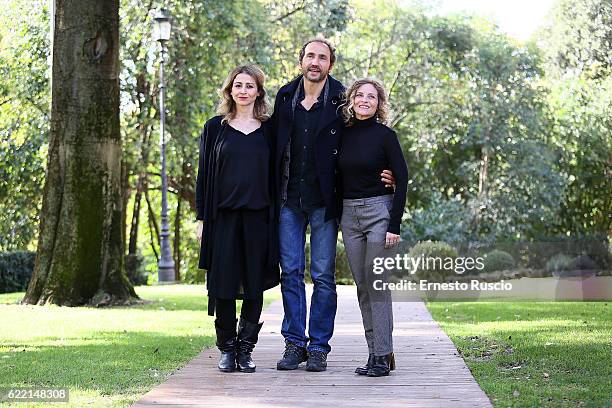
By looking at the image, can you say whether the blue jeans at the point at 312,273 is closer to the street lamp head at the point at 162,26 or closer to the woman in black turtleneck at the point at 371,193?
the woman in black turtleneck at the point at 371,193

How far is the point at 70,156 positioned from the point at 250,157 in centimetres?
582

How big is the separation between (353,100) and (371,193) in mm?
620

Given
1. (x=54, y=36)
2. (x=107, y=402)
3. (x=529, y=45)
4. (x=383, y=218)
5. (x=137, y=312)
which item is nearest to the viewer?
(x=107, y=402)

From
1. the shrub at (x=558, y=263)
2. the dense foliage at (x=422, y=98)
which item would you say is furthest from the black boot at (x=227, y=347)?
the shrub at (x=558, y=263)

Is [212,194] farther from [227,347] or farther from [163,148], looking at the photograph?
[163,148]

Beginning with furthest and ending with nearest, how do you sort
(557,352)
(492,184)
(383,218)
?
(492,184)
(557,352)
(383,218)

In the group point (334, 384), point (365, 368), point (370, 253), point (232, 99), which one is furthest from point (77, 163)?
point (334, 384)

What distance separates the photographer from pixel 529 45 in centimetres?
2780

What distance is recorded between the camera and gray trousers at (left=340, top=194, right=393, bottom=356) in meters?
6.15

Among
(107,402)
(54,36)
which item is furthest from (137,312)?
(107,402)

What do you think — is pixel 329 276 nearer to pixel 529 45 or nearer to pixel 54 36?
pixel 54 36

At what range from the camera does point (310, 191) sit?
6.30 meters

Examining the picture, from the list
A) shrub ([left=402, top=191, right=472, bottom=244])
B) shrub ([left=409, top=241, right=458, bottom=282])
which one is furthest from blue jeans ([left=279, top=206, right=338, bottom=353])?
shrub ([left=402, top=191, right=472, bottom=244])

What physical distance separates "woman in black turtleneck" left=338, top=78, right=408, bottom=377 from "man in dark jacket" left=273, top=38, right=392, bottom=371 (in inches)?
4.8
